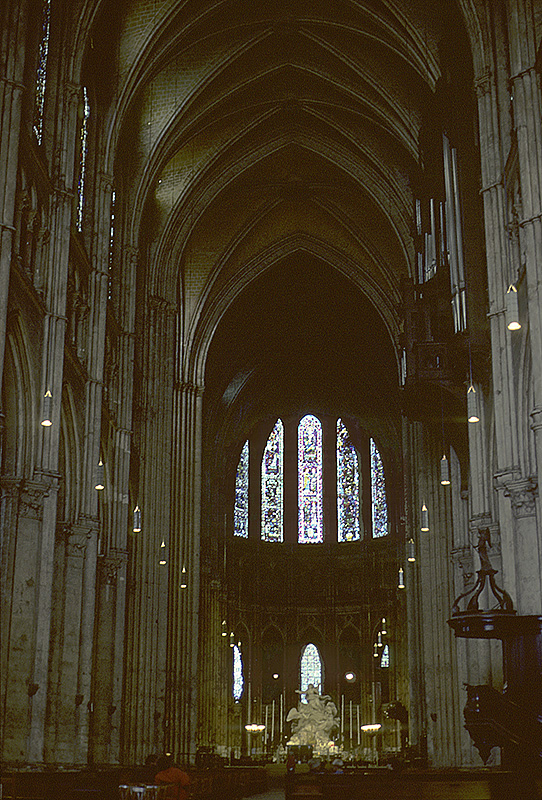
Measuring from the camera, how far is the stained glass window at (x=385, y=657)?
4722cm

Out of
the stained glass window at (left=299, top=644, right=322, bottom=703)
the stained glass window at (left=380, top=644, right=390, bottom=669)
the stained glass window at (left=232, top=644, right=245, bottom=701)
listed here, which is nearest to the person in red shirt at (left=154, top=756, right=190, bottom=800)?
the stained glass window at (left=232, top=644, right=245, bottom=701)

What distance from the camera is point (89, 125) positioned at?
86.6 feet

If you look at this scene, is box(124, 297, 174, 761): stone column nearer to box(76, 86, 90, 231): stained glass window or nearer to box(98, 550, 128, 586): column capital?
box(98, 550, 128, 586): column capital

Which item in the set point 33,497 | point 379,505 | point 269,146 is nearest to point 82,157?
point 33,497

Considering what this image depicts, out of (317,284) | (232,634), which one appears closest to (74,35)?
→ (317,284)

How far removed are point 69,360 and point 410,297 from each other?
882cm

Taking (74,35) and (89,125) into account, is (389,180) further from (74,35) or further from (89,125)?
(74,35)

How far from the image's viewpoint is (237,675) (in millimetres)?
47438

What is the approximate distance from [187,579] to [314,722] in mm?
11846

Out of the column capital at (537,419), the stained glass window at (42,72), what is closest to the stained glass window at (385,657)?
the column capital at (537,419)

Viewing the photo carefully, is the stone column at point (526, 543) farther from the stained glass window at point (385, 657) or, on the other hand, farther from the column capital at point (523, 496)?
the stained glass window at point (385, 657)

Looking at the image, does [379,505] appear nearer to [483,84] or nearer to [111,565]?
[111,565]

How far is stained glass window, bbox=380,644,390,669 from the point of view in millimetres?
47219

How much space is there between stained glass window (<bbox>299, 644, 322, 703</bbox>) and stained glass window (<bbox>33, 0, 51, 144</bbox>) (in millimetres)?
33788
